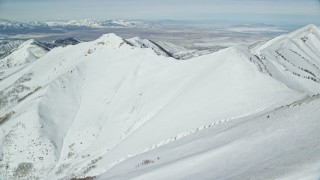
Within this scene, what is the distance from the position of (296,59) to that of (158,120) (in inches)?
2843

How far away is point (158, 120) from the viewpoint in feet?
177

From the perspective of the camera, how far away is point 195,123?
47188 millimetres

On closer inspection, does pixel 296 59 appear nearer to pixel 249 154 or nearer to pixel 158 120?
pixel 158 120

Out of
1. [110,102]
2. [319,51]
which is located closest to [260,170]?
[110,102]

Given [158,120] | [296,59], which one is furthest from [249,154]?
[296,59]

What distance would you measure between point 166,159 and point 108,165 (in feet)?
37.7

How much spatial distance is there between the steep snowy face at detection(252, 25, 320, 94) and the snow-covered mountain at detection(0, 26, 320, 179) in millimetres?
1090

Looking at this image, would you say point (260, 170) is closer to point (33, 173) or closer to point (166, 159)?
point (166, 159)

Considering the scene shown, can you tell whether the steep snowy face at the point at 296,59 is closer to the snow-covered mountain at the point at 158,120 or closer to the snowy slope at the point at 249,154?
the snow-covered mountain at the point at 158,120

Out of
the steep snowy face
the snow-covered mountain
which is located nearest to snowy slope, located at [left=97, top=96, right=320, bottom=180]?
the snow-covered mountain

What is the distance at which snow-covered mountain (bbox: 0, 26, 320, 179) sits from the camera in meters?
27.0

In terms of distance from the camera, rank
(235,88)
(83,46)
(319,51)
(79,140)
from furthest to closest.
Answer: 1. (319,51)
2. (83,46)
3. (79,140)
4. (235,88)

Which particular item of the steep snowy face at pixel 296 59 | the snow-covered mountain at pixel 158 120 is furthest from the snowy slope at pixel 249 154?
the steep snowy face at pixel 296 59

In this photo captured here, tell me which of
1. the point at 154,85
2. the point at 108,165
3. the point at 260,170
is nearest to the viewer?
the point at 260,170
